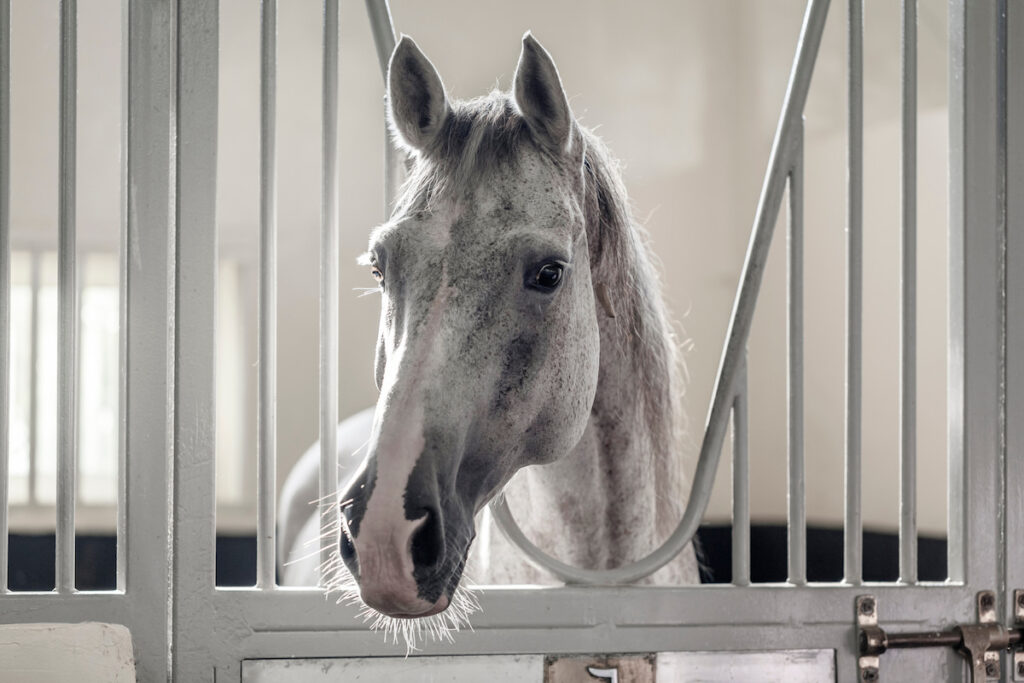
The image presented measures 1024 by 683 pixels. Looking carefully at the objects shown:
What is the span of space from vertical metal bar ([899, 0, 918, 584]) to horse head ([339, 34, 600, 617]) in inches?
19.3

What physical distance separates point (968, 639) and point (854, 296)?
50 cm

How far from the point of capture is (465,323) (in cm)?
88

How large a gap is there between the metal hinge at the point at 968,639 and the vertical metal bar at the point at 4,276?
1.11 meters

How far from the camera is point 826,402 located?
2.74 m

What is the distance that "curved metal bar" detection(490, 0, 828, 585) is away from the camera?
1136 mm

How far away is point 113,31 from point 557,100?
9.11 feet

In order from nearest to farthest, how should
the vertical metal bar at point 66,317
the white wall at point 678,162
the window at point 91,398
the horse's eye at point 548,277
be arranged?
the horse's eye at point 548,277, the vertical metal bar at point 66,317, the white wall at point 678,162, the window at point 91,398

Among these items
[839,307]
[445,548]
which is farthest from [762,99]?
[445,548]

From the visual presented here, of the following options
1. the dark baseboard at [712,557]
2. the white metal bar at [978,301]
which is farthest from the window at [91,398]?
the white metal bar at [978,301]

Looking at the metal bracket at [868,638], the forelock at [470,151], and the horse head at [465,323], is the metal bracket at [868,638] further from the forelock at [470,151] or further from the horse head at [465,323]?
the forelock at [470,151]

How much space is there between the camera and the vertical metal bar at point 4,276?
105cm

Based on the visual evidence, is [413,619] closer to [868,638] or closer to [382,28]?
[868,638]

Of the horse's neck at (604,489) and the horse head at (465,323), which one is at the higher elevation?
the horse head at (465,323)

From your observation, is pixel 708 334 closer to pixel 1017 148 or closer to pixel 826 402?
pixel 826 402
